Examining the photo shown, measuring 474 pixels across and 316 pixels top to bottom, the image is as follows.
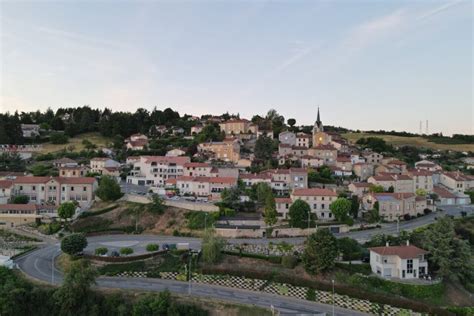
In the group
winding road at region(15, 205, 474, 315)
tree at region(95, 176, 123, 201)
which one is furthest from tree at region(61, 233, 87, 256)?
tree at region(95, 176, 123, 201)

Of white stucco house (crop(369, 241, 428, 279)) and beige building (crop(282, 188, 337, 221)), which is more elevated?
beige building (crop(282, 188, 337, 221))

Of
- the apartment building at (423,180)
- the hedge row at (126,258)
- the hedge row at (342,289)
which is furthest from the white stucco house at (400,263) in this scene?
the apartment building at (423,180)

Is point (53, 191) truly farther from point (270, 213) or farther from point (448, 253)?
point (448, 253)

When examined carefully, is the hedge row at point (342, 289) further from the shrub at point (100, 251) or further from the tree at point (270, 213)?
the shrub at point (100, 251)

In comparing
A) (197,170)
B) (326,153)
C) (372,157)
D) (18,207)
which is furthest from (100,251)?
(372,157)

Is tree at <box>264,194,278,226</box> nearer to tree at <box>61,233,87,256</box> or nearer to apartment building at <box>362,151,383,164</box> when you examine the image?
tree at <box>61,233,87,256</box>
